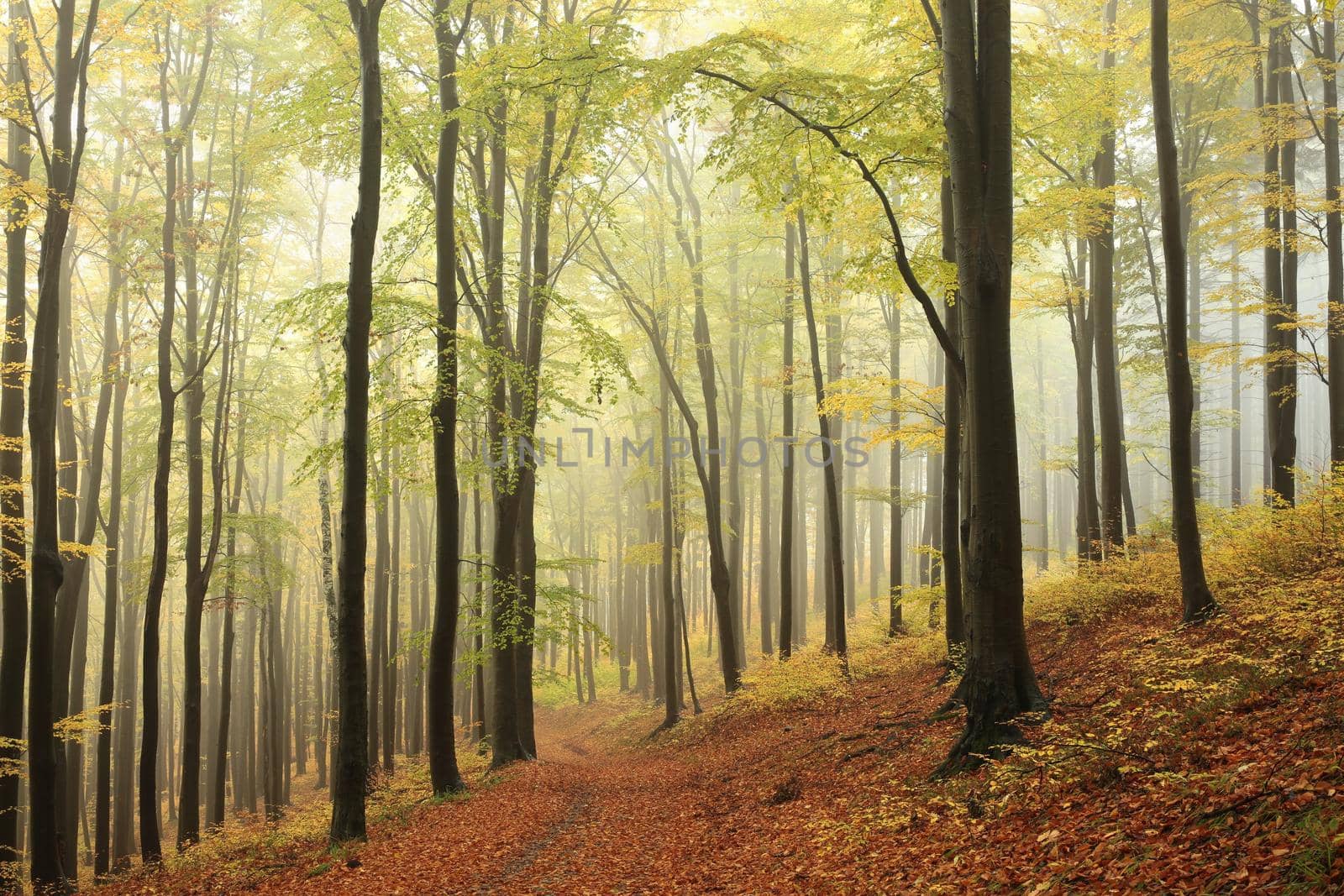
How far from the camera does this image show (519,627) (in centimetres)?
1359

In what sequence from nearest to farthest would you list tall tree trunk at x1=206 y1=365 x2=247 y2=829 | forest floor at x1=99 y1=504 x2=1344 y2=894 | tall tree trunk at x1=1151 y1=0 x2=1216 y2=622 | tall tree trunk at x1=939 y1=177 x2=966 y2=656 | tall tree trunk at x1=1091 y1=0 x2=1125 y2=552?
forest floor at x1=99 y1=504 x2=1344 y2=894
tall tree trunk at x1=1151 y1=0 x2=1216 y2=622
tall tree trunk at x1=939 y1=177 x2=966 y2=656
tall tree trunk at x1=1091 y1=0 x2=1125 y2=552
tall tree trunk at x1=206 y1=365 x2=247 y2=829

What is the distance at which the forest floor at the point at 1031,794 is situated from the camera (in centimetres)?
398

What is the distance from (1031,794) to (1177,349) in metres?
5.87

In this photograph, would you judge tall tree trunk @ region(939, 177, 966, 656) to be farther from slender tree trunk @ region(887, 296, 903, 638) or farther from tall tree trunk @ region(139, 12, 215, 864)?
tall tree trunk @ region(139, 12, 215, 864)

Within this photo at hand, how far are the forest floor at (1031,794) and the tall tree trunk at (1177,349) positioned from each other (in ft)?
1.88

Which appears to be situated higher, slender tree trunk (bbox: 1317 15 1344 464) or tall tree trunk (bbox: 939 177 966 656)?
slender tree trunk (bbox: 1317 15 1344 464)

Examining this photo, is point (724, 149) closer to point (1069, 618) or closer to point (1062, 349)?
point (1069, 618)

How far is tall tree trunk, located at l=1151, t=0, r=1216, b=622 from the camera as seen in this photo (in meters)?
8.72

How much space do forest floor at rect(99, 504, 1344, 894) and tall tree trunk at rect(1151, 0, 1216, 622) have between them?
572 millimetres

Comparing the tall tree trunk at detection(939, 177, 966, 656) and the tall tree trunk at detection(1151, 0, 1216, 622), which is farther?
the tall tree trunk at detection(939, 177, 966, 656)

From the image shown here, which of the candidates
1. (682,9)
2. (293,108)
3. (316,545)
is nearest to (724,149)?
(293,108)

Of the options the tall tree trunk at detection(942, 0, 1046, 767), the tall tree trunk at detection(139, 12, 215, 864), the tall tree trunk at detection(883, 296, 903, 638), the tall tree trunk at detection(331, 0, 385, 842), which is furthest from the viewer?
the tall tree trunk at detection(883, 296, 903, 638)

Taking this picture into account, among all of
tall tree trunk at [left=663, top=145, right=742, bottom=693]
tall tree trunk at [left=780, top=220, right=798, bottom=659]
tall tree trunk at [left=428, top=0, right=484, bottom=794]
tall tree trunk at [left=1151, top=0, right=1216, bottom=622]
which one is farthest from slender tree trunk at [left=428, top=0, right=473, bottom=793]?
→ tall tree trunk at [left=1151, top=0, right=1216, bottom=622]

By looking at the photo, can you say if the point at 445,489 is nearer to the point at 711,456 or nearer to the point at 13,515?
the point at 13,515
